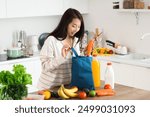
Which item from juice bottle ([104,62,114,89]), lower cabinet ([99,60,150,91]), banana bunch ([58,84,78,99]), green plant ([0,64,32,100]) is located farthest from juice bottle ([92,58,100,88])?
lower cabinet ([99,60,150,91])

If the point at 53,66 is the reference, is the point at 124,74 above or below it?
below

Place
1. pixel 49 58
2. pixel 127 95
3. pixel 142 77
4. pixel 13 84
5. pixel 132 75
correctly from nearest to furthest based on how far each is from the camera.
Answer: pixel 13 84 → pixel 127 95 → pixel 49 58 → pixel 142 77 → pixel 132 75

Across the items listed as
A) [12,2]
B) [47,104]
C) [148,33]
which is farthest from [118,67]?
[47,104]

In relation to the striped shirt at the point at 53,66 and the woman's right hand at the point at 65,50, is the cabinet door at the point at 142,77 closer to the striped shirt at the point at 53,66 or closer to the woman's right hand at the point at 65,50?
the striped shirt at the point at 53,66

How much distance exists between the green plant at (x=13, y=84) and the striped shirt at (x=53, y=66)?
0.82m

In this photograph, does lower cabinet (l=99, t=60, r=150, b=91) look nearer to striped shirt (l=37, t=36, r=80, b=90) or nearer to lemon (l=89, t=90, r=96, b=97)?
striped shirt (l=37, t=36, r=80, b=90)

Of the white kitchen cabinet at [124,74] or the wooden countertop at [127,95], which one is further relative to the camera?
the white kitchen cabinet at [124,74]

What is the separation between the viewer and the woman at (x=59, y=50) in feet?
8.98

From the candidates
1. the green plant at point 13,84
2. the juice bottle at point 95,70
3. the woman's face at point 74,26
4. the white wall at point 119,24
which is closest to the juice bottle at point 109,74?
the juice bottle at point 95,70

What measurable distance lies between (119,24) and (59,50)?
1991 millimetres

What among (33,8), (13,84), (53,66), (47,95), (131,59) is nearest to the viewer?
(13,84)

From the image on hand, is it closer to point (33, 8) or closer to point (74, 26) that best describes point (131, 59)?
point (33, 8)

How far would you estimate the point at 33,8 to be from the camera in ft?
14.3

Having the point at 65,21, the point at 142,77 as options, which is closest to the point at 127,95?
the point at 65,21
